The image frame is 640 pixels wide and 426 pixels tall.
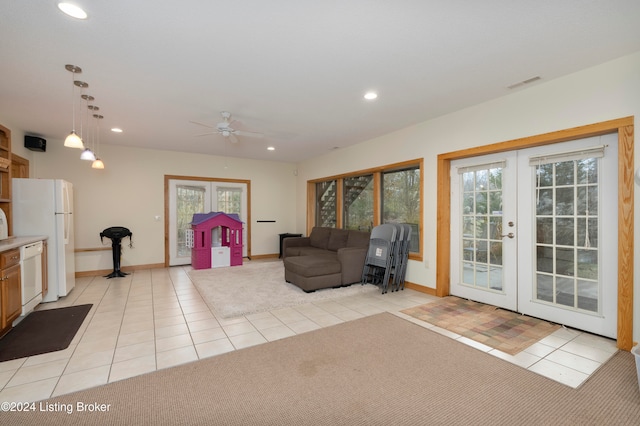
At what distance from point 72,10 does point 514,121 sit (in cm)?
427

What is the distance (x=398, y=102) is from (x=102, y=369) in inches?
161

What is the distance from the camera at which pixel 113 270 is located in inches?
236

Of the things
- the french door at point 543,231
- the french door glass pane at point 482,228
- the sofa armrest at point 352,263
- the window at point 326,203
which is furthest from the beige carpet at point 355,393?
the window at point 326,203

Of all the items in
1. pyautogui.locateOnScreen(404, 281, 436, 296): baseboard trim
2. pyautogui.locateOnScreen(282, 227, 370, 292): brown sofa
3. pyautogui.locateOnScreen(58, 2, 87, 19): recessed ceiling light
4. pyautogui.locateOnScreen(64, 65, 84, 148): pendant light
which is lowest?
pyautogui.locateOnScreen(404, 281, 436, 296): baseboard trim

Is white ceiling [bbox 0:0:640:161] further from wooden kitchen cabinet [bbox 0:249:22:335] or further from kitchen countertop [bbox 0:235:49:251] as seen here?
wooden kitchen cabinet [bbox 0:249:22:335]

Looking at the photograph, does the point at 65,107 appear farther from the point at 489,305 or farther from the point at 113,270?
the point at 489,305

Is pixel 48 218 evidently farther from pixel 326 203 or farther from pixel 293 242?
pixel 326 203

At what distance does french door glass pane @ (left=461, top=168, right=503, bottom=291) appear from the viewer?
380 cm

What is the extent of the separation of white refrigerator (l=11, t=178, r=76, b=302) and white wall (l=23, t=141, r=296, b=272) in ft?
4.57

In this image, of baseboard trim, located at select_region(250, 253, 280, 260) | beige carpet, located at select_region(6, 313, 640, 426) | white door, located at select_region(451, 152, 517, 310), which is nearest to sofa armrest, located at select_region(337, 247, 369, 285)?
white door, located at select_region(451, 152, 517, 310)

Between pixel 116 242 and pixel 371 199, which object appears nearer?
pixel 116 242

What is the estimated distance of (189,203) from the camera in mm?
6992

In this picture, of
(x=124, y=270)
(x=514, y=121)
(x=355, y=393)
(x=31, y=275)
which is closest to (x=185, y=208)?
(x=124, y=270)

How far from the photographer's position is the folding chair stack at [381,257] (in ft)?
15.0
